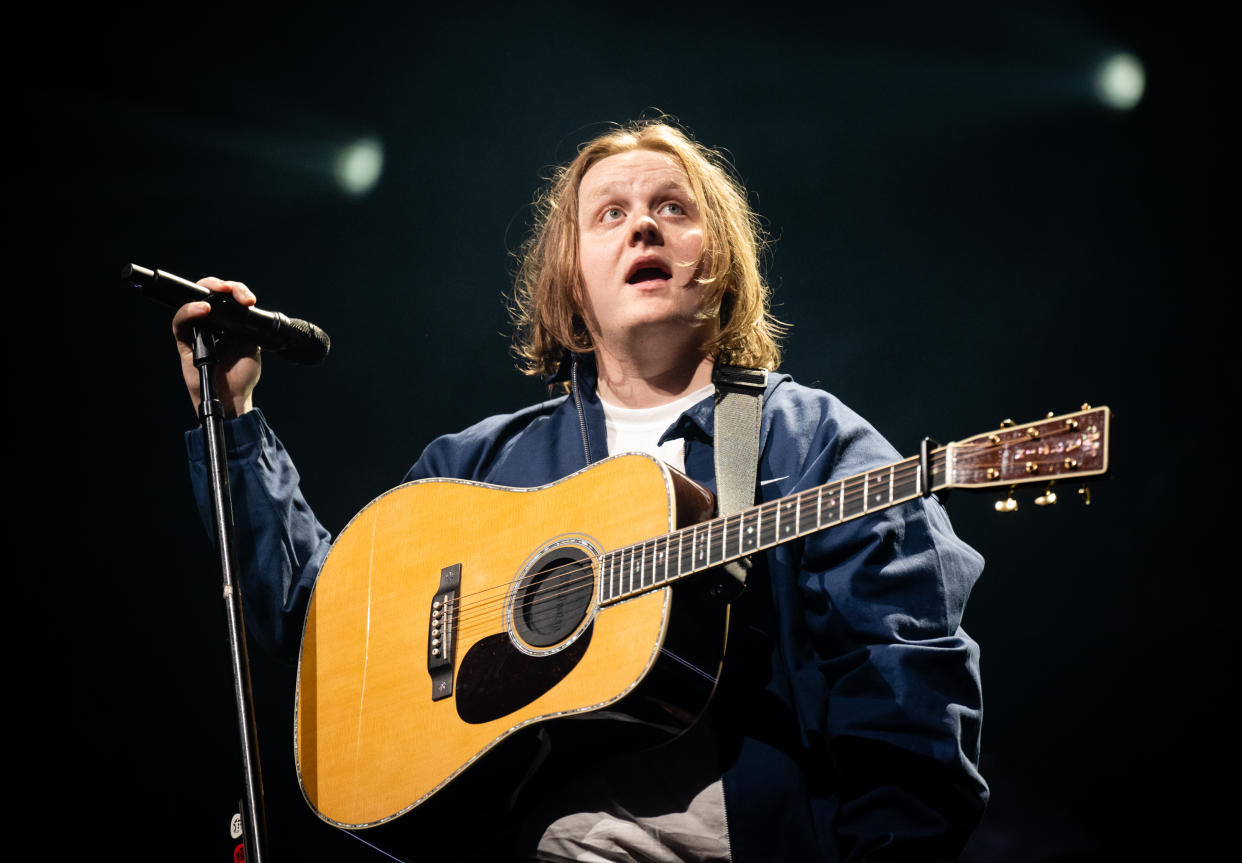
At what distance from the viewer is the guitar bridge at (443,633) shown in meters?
1.98

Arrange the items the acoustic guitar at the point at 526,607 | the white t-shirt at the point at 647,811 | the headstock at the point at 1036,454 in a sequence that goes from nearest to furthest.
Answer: the headstock at the point at 1036,454 < the acoustic guitar at the point at 526,607 < the white t-shirt at the point at 647,811

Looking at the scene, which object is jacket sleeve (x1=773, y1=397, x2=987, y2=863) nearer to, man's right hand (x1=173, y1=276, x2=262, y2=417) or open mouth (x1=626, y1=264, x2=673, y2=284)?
open mouth (x1=626, y1=264, x2=673, y2=284)

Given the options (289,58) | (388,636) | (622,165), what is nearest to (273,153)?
(289,58)

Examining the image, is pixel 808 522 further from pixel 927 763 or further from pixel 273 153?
pixel 273 153

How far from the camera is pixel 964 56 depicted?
3.18 metres

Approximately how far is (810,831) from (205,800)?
2.24m

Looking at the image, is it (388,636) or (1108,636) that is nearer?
(388,636)

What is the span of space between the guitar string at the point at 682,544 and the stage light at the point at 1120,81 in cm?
218

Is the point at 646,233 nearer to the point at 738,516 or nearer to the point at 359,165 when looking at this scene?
the point at 738,516

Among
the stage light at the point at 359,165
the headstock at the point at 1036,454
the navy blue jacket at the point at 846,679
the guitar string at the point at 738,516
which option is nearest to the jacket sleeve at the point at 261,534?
the guitar string at the point at 738,516

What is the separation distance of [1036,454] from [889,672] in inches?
20.6

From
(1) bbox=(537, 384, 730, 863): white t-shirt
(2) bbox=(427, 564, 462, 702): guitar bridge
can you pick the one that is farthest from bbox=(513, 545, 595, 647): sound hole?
(1) bbox=(537, 384, 730, 863): white t-shirt

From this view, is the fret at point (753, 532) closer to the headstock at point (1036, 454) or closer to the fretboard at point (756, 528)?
the fretboard at point (756, 528)

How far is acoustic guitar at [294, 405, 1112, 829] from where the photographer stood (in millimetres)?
1569
